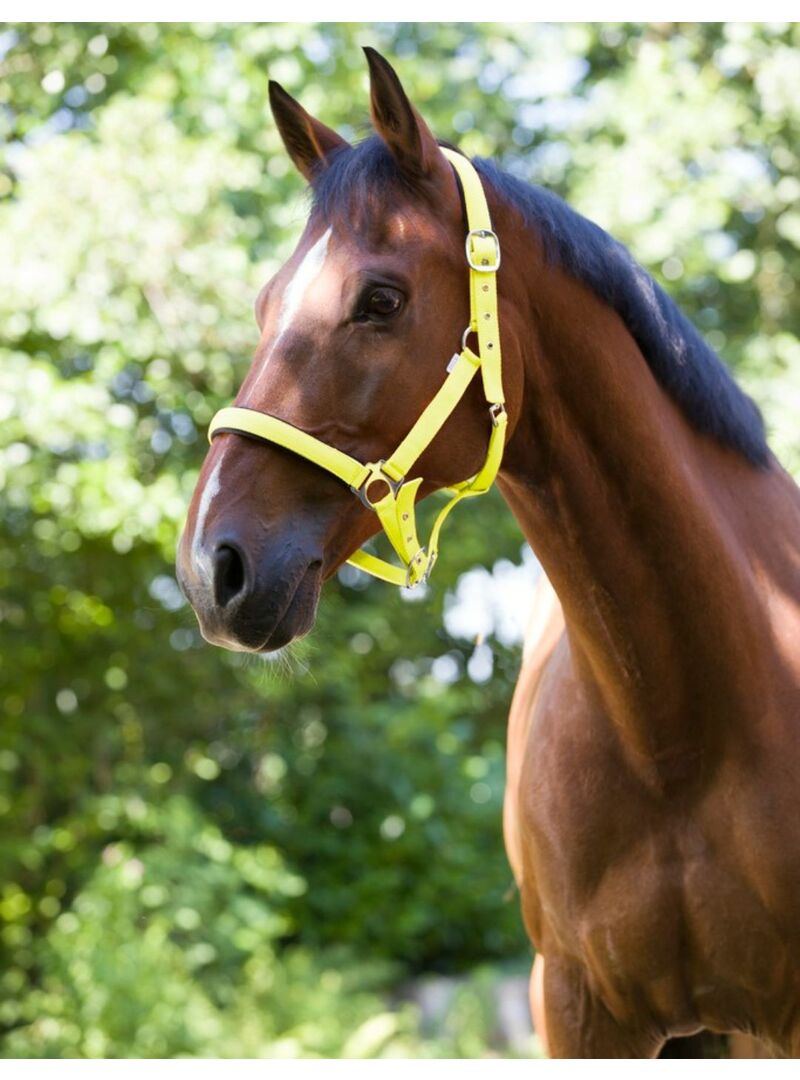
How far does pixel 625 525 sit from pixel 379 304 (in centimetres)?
65

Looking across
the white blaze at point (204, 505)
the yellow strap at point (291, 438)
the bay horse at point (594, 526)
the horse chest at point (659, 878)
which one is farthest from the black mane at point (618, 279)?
the horse chest at point (659, 878)

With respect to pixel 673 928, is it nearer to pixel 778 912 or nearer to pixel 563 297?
pixel 778 912

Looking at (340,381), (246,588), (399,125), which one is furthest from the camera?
(399,125)

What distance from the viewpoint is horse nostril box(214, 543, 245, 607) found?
192 cm

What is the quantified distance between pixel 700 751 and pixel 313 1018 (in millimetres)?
5013

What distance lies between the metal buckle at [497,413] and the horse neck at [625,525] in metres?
0.12

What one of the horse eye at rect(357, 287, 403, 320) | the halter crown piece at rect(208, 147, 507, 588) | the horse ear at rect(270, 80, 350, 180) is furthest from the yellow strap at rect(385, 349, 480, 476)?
the horse ear at rect(270, 80, 350, 180)

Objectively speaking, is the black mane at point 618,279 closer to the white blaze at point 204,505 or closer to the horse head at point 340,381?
the horse head at point 340,381

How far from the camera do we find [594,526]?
7.64 feet

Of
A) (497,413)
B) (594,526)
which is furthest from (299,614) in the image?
(594,526)

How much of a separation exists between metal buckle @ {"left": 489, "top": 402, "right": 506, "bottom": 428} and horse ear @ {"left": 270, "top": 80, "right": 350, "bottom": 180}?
59 centimetres

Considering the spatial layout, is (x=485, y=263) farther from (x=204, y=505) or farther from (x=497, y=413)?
(x=204, y=505)

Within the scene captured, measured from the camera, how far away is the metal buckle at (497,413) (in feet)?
7.09
